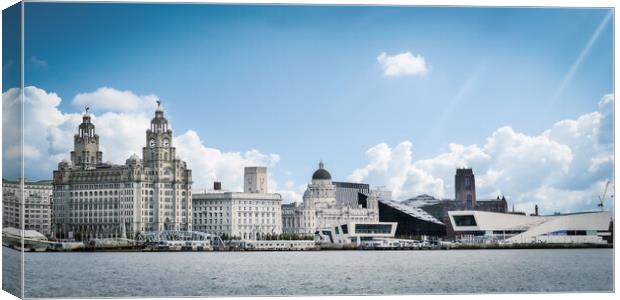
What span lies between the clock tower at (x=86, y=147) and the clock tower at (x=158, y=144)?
1.75 meters

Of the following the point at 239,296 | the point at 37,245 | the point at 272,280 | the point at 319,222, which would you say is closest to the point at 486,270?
the point at 272,280

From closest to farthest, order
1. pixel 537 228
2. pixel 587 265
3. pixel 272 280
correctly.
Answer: pixel 272 280 < pixel 587 265 < pixel 537 228

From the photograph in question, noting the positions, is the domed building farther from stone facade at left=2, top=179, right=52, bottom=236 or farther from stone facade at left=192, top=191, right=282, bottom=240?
stone facade at left=2, top=179, right=52, bottom=236

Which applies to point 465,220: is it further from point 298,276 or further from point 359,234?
point 298,276

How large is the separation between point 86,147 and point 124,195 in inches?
337

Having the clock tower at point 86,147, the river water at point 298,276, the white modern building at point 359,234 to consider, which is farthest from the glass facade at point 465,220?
the river water at point 298,276

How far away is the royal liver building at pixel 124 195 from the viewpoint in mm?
44656

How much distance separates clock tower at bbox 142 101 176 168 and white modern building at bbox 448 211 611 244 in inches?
488

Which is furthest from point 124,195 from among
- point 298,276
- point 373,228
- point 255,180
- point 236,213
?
point 298,276

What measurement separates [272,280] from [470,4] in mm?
6912

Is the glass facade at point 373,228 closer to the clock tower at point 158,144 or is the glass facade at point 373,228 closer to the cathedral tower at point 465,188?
the cathedral tower at point 465,188

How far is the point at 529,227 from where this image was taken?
46.6 m

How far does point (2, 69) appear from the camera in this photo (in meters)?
23.5

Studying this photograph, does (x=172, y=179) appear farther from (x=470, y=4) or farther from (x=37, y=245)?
(x=470, y=4)
